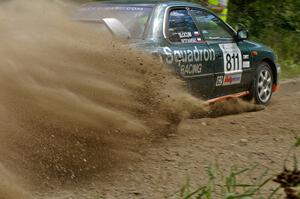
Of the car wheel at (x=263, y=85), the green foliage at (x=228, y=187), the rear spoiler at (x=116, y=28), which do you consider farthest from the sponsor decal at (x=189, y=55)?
the green foliage at (x=228, y=187)

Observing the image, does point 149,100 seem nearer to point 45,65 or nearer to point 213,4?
point 45,65

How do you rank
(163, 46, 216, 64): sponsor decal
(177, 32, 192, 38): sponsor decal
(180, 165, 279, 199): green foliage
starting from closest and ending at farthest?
(180, 165, 279, 199): green foliage → (163, 46, 216, 64): sponsor decal → (177, 32, 192, 38): sponsor decal

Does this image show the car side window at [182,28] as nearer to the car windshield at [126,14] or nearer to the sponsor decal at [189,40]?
the sponsor decal at [189,40]

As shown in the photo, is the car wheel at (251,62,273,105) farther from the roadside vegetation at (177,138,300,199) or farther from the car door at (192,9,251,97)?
the roadside vegetation at (177,138,300,199)

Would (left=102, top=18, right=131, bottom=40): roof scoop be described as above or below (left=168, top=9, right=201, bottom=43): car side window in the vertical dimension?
above

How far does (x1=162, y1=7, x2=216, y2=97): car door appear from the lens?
729 cm

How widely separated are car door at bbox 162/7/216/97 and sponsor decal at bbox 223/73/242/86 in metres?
0.41

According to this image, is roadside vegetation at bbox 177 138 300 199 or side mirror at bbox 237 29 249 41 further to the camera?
side mirror at bbox 237 29 249 41

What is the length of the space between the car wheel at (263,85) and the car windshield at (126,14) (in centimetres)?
241

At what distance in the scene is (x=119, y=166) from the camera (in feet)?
18.7

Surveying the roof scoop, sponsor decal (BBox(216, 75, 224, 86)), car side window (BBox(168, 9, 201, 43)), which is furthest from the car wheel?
the roof scoop

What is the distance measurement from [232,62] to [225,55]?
0.22 metres

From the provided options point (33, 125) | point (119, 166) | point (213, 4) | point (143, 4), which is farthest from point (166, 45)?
point (213, 4)

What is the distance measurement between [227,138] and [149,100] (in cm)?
106
